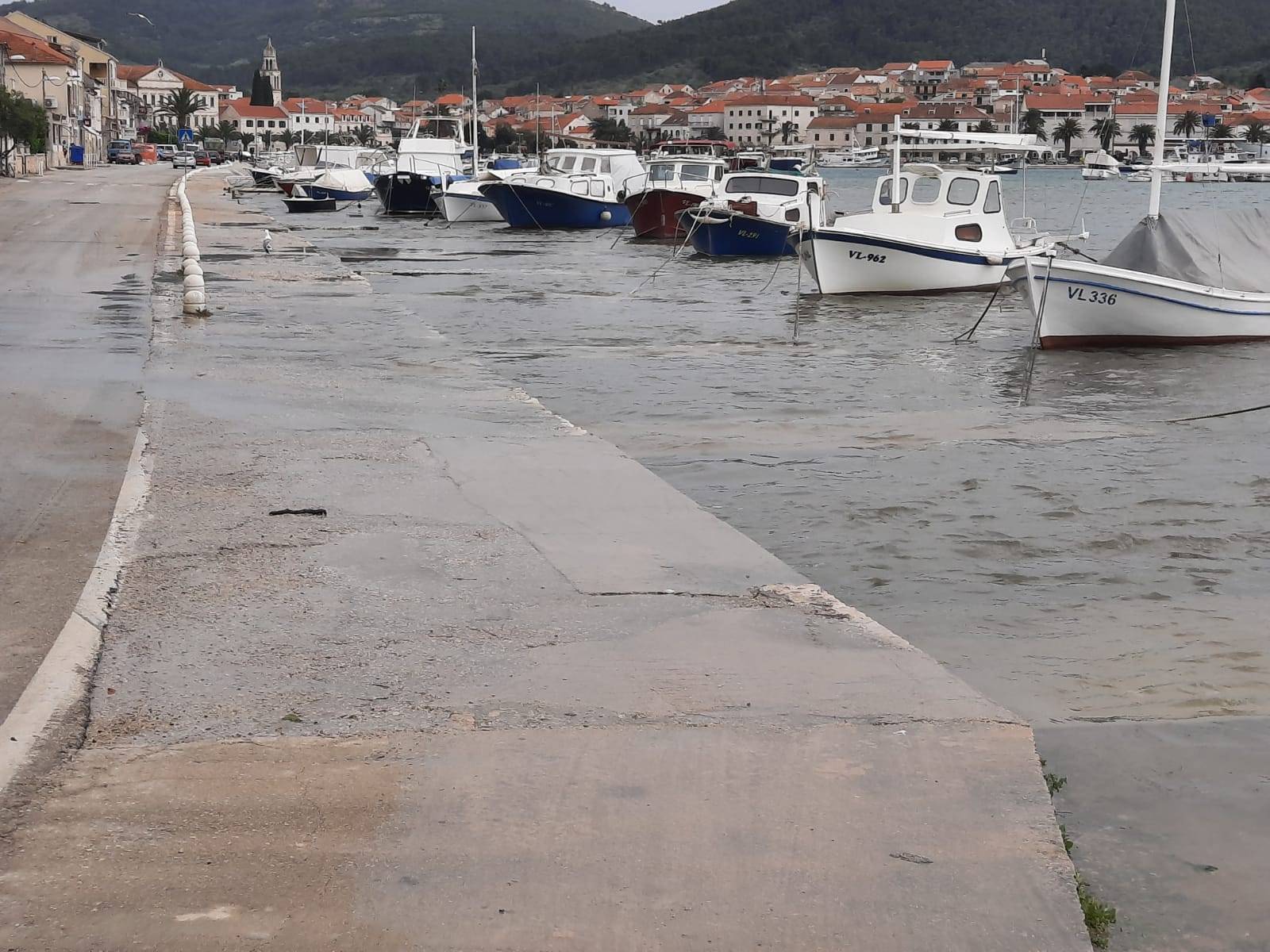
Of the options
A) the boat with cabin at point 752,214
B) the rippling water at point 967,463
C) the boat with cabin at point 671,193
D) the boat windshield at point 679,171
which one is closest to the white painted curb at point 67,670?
the rippling water at point 967,463

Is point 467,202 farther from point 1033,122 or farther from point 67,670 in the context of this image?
point 1033,122

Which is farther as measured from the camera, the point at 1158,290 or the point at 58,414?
the point at 1158,290

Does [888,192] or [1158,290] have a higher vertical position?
[888,192]

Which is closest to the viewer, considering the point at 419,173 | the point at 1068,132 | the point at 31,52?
the point at 419,173

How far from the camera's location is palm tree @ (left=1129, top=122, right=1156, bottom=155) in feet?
540

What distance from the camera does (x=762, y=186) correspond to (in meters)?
36.3

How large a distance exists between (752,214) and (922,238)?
9.69m

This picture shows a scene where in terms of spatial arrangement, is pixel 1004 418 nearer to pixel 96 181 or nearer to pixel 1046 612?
pixel 1046 612

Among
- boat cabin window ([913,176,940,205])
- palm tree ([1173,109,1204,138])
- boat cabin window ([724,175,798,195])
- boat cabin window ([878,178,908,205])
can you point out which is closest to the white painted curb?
boat cabin window ([878,178,908,205])

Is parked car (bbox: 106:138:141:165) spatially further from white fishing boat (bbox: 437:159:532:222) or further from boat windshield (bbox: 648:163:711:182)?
boat windshield (bbox: 648:163:711:182)

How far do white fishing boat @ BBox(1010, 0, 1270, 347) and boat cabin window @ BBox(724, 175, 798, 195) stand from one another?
17.1 m

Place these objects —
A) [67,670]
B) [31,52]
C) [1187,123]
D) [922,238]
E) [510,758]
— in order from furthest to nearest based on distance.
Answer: [1187,123] → [31,52] → [922,238] → [67,670] → [510,758]

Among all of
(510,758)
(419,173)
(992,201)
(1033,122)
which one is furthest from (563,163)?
(1033,122)

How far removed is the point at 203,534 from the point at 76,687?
2.11 m
